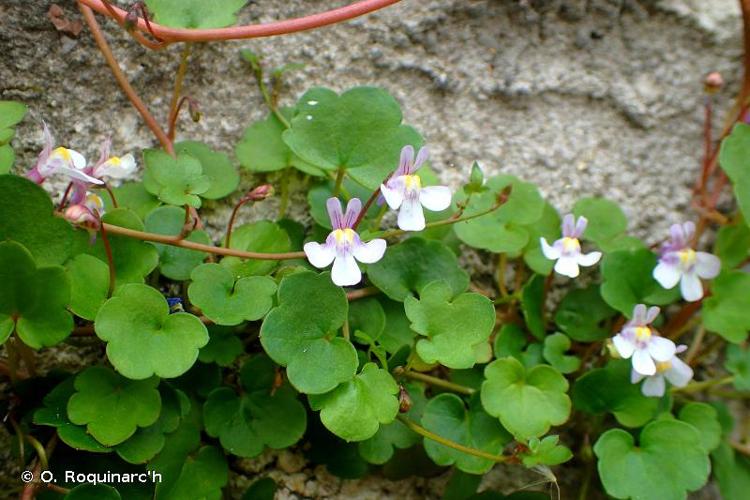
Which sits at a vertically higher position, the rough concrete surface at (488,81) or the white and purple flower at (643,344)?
the rough concrete surface at (488,81)

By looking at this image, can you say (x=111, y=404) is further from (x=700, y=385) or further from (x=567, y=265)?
(x=700, y=385)

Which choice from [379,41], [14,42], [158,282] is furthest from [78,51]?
[379,41]

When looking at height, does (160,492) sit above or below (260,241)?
below

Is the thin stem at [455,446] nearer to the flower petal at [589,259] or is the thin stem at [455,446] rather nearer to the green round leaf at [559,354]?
the green round leaf at [559,354]

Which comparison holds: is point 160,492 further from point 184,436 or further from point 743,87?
point 743,87

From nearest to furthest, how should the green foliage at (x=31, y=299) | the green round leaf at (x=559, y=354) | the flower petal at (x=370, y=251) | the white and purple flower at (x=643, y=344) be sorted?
1. the green foliage at (x=31, y=299)
2. the flower petal at (x=370, y=251)
3. the white and purple flower at (x=643, y=344)
4. the green round leaf at (x=559, y=354)

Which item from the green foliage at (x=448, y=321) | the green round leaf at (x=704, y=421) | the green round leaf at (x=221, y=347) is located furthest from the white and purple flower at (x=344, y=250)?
the green round leaf at (x=704, y=421)

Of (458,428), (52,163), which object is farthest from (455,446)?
(52,163)
